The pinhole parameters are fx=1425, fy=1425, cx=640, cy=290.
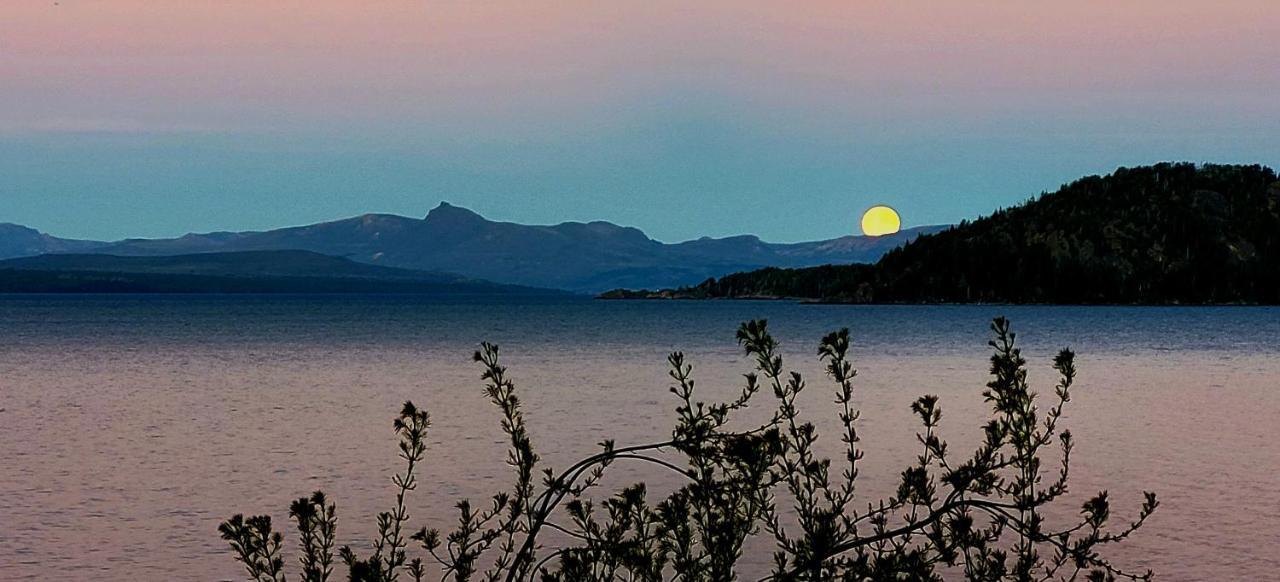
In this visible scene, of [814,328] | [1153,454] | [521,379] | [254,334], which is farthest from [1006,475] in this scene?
[814,328]

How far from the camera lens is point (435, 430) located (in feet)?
155

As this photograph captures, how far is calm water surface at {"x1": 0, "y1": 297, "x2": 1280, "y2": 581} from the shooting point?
26922mm

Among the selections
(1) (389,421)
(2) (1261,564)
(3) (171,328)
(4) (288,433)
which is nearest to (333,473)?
(4) (288,433)

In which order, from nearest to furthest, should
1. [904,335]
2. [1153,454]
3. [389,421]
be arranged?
[1153,454] < [389,421] < [904,335]

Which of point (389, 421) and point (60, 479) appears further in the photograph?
point (389, 421)

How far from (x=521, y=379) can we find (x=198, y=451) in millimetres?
35372

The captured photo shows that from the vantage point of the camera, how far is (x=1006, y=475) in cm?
3394

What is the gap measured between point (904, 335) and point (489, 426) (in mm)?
94209

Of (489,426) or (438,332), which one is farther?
(438,332)

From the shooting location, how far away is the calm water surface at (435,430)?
26.9m

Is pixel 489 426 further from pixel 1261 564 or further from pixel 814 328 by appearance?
pixel 814 328

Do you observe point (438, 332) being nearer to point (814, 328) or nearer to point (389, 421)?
point (814, 328)

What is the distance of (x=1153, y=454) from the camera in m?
39.7

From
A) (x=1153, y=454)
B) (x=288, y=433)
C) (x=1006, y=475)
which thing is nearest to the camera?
(x=1006, y=475)
